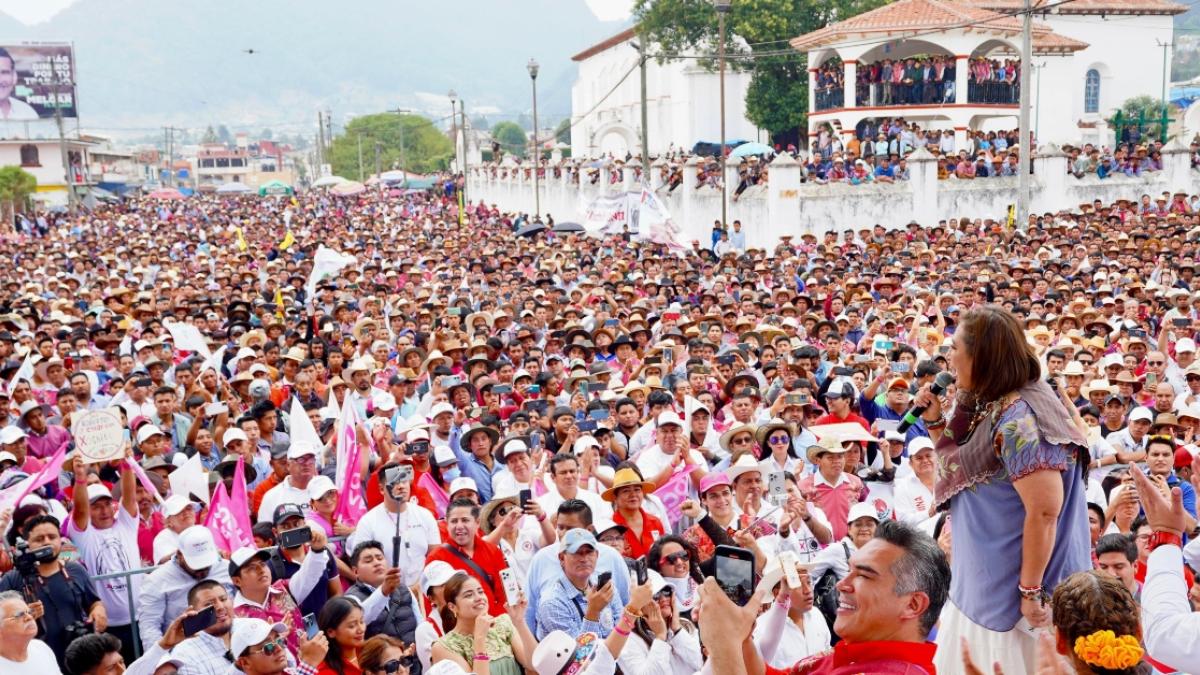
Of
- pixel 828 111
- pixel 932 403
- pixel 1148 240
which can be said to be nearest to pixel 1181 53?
pixel 828 111

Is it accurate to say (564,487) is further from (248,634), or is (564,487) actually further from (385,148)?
(385,148)

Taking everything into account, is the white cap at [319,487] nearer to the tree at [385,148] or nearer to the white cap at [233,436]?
the white cap at [233,436]

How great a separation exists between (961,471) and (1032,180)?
25660mm

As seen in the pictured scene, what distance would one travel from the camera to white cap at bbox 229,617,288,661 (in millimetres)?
5109

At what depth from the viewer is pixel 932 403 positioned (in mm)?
8516

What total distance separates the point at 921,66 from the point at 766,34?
1235 cm

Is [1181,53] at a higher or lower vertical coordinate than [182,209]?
higher

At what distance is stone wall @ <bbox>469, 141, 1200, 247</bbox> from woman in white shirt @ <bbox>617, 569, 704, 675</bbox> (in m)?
20.5

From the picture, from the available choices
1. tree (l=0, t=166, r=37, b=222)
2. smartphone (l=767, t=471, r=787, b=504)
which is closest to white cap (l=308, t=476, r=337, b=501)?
smartphone (l=767, t=471, r=787, b=504)

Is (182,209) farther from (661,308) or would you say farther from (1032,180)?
(661,308)

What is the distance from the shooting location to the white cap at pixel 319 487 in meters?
7.36

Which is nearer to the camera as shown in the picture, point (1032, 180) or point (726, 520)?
point (726, 520)

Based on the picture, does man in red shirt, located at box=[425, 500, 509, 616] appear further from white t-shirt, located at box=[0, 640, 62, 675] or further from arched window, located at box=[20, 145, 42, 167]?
arched window, located at box=[20, 145, 42, 167]

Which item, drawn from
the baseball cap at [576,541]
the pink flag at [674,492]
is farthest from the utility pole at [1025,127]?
the baseball cap at [576,541]
